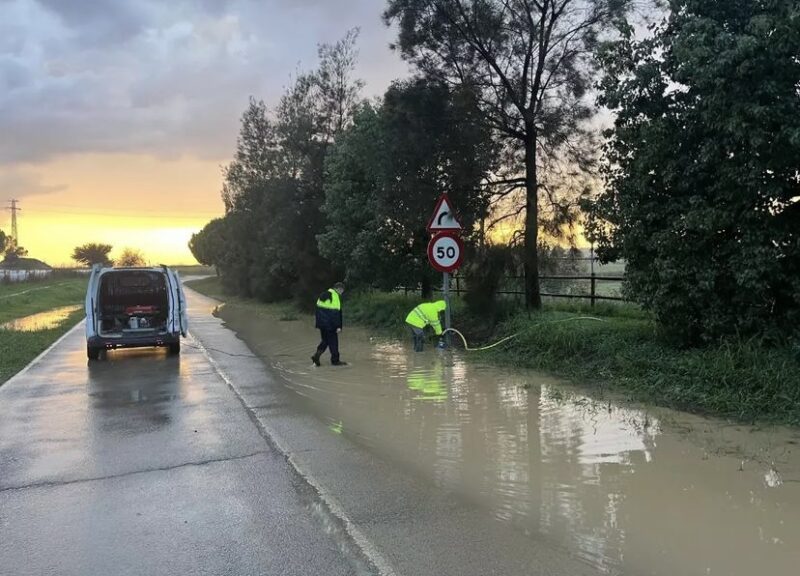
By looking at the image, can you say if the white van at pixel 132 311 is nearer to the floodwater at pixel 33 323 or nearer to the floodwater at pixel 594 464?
the floodwater at pixel 594 464

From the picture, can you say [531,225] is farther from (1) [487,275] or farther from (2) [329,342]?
(2) [329,342]

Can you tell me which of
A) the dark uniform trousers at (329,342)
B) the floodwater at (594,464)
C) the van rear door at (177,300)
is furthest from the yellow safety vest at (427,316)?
the van rear door at (177,300)

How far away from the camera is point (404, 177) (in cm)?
1530

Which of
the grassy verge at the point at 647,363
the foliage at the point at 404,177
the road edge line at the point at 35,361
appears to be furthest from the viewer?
the foliage at the point at 404,177

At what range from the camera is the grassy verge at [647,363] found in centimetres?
724

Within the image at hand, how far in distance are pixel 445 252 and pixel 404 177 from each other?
4.56 meters

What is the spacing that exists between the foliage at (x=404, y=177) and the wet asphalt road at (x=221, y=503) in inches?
300

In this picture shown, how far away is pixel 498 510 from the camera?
189 inches

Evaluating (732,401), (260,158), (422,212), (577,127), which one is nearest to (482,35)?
(577,127)

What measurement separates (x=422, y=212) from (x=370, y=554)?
11828mm

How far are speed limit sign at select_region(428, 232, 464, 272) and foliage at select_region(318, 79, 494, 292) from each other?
324 cm

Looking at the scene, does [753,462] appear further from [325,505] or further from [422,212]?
[422,212]

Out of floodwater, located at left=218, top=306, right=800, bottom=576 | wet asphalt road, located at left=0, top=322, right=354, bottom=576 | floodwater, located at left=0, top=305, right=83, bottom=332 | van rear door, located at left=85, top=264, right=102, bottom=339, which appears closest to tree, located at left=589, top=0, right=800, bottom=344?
floodwater, located at left=218, top=306, right=800, bottom=576

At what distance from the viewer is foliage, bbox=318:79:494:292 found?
14.1m
